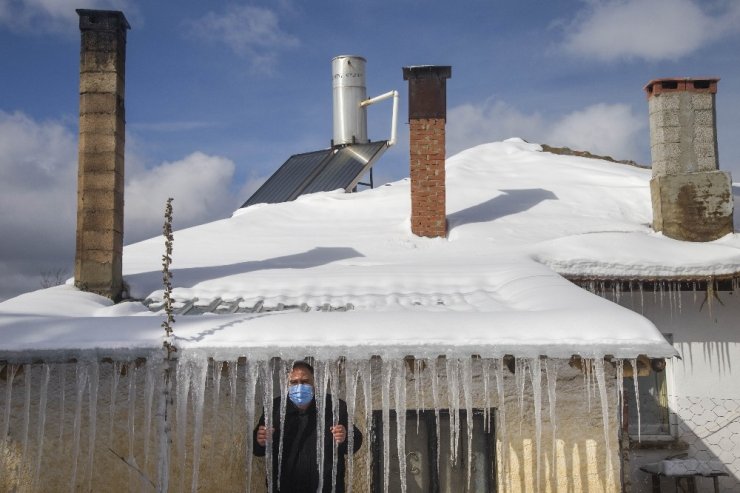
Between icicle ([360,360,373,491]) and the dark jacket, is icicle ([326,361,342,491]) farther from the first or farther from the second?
icicle ([360,360,373,491])

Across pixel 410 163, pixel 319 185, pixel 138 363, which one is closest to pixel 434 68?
pixel 410 163

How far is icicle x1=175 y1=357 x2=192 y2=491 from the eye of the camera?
15.3 ft

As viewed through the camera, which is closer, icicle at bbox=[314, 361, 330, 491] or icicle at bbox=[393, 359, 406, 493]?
icicle at bbox=[314, 361, 330, 491]

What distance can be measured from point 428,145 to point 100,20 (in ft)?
13.7

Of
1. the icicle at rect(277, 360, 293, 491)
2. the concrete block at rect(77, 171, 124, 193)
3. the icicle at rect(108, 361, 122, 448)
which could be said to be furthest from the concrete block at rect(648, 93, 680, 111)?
the icicle at rect(108, 361, 122, 448)

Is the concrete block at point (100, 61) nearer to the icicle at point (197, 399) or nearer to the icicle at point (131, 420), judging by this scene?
the icicle at point (131, 420)

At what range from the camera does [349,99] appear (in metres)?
15.9

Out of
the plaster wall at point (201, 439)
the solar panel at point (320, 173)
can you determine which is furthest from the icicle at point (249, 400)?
the solar panel at point (320, 173)

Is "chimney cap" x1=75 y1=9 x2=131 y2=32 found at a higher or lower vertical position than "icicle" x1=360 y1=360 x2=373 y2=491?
higher

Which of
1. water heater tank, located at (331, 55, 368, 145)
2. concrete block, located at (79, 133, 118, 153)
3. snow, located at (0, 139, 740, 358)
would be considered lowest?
snow, located at (0, 139, 740, 358)

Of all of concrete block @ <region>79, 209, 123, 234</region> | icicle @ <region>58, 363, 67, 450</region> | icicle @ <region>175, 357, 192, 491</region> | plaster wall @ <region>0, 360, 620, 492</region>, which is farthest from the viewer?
concrete block @ <region>79, 209, 123, 234</region>

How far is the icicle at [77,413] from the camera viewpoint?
4.78m

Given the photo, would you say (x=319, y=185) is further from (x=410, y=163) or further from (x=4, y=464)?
(x=4, y=464)

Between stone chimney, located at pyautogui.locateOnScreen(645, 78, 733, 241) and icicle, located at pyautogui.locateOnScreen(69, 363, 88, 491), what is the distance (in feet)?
23.1
